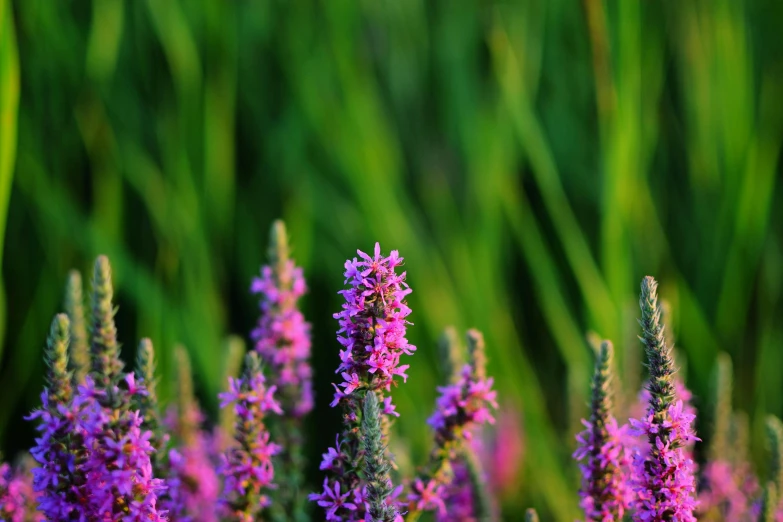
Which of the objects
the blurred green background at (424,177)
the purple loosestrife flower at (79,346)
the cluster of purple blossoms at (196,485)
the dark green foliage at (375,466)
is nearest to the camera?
the dark green foliage at (375,466)

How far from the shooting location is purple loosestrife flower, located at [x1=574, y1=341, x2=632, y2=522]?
45.8 inches

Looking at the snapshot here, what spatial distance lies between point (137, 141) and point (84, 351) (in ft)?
5.53

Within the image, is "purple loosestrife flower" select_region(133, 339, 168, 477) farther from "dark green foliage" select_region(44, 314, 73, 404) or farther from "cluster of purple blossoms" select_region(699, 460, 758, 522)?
"cluster of purple blossoms" select_region(699, 460, 758, 522)

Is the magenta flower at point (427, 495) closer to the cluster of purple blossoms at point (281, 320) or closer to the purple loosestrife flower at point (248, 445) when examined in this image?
the purple loosestrife flower at point (248, 445)

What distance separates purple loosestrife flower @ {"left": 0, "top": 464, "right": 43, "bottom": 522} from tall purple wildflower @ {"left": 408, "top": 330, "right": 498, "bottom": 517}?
60 centimetres

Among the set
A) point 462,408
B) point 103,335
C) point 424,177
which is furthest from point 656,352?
point 424,177

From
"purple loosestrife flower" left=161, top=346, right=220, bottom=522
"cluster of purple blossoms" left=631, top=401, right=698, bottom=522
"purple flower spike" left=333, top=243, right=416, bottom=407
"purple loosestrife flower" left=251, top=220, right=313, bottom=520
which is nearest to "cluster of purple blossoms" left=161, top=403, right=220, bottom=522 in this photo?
"purple loosestrife flower" left=161, top=346, right=220, bottom=522

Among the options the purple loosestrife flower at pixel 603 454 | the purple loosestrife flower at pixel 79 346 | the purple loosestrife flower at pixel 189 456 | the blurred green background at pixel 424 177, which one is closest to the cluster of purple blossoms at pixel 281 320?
the purple loosestrife flower at pixel 189 456

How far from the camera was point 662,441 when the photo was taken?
1.06m

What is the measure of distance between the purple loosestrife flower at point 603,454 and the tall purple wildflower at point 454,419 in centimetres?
16

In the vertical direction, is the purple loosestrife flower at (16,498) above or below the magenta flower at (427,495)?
above

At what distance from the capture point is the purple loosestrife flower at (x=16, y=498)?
1.20 metres

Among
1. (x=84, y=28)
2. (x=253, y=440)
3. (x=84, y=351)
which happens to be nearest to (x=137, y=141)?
(x=84, y=28)

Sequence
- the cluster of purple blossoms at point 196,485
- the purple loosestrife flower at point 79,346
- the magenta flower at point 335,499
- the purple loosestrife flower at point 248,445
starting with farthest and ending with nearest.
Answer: the cluster of purple blossoms at point 196,485
the purple loosestrife flower at point 79,346
the purple loosestrife flower at point 248,445
the magenta flower at point 335,499
